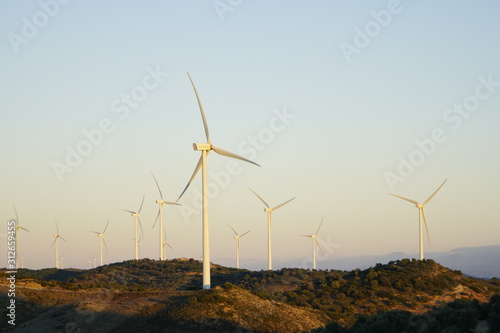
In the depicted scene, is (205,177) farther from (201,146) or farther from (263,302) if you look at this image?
(263,302)

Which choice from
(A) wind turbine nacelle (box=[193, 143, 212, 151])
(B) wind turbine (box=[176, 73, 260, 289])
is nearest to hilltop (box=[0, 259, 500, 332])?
(B) wind turbine (box=[176, 73, 260, 289])

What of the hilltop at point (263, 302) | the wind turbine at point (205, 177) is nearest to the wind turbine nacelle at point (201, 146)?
the wind turbine at point (205, 177)

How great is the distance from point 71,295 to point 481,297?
62.0 metres

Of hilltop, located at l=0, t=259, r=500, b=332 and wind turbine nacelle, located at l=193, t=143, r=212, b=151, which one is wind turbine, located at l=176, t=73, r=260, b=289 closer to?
wind turbine nacelle, located at l=193, t=143, r=212, b=151

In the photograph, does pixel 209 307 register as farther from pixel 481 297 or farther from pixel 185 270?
pixel 185 270

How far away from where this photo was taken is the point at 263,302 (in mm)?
71688

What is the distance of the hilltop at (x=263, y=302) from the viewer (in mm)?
62906

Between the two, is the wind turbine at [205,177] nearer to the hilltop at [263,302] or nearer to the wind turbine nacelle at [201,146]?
the wind turbine nacelle at [201,146]

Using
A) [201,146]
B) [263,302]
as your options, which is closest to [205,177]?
[201,146]

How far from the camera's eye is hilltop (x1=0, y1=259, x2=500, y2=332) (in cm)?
6291

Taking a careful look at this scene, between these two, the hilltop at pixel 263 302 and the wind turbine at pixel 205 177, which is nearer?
the hilltop at pixel 263 302

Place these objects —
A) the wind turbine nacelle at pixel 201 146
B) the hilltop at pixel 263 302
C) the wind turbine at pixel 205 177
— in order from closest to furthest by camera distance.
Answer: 1. the hilltop at pixel 263 302
2. the wind turbine at pixel 205 177
3. the wind turbine nacelle at pixel 201 146

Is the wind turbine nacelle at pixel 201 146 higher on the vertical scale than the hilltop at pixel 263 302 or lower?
higher

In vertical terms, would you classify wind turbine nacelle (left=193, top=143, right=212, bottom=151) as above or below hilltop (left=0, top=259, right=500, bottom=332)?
above
